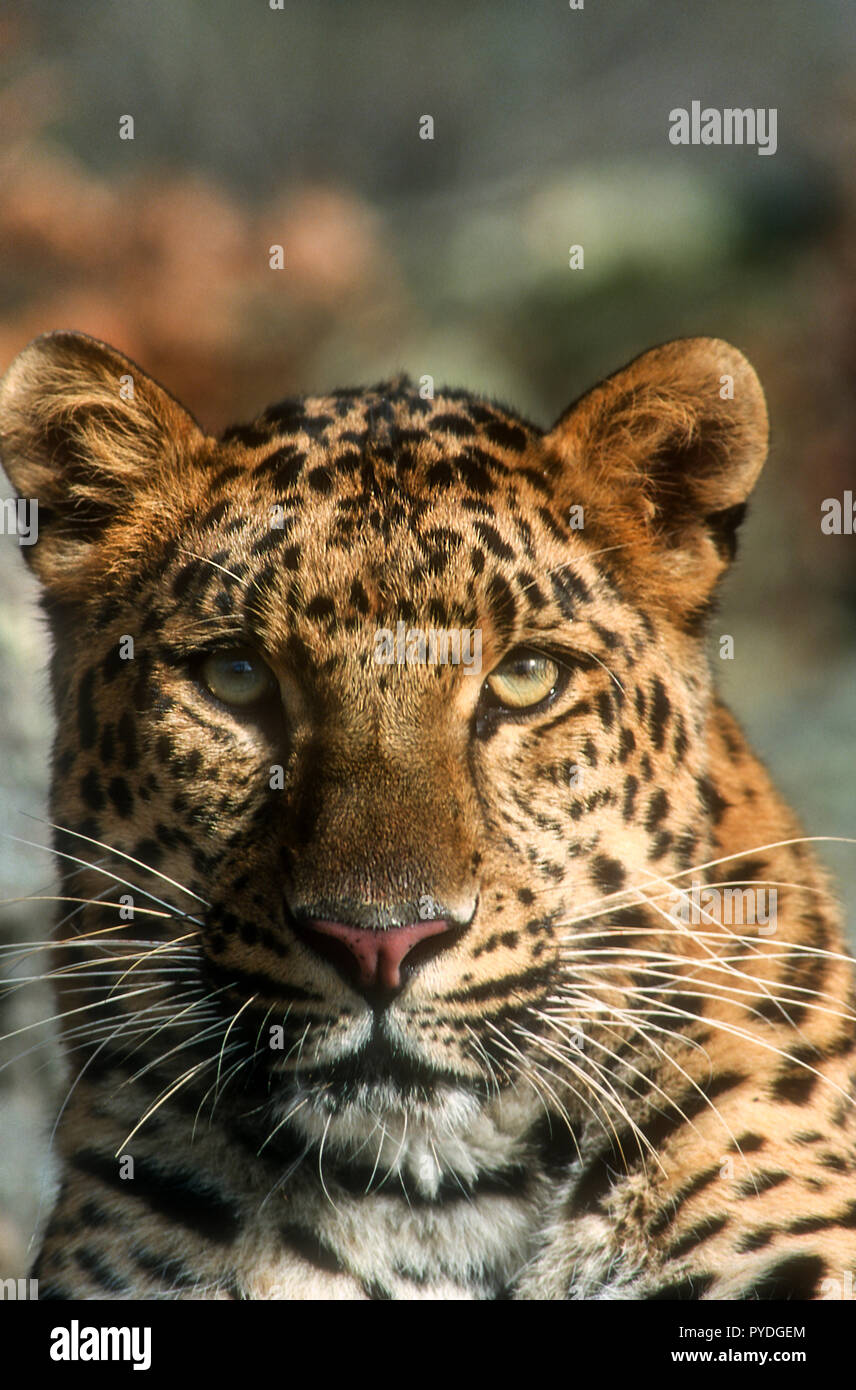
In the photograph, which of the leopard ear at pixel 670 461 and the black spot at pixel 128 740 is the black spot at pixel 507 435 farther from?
the black spot at pixel 128 740

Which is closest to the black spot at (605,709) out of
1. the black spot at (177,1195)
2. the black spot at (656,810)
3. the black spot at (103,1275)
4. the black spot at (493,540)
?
the black spot at (656,810)

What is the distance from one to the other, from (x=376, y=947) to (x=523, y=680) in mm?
559

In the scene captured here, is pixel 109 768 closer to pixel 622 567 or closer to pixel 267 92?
pixel 622 567

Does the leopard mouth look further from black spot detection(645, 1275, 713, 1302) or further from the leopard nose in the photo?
black spot detection(645, 1275, 713, 1302)

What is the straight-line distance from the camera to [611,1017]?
231 cm

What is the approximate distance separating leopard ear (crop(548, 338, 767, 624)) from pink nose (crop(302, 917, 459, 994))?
0.79 meters

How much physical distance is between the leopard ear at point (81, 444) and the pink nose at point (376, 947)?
85 centimetres

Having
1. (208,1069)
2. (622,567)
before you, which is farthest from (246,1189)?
(622,567)

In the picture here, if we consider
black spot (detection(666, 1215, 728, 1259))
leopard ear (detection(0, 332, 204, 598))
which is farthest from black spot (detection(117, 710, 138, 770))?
black spot (detection(666, 1215, 728, 1259))

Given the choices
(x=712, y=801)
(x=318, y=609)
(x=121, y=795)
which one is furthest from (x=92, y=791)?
(x=712, y=801)

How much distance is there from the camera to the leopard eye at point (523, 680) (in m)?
2.20
